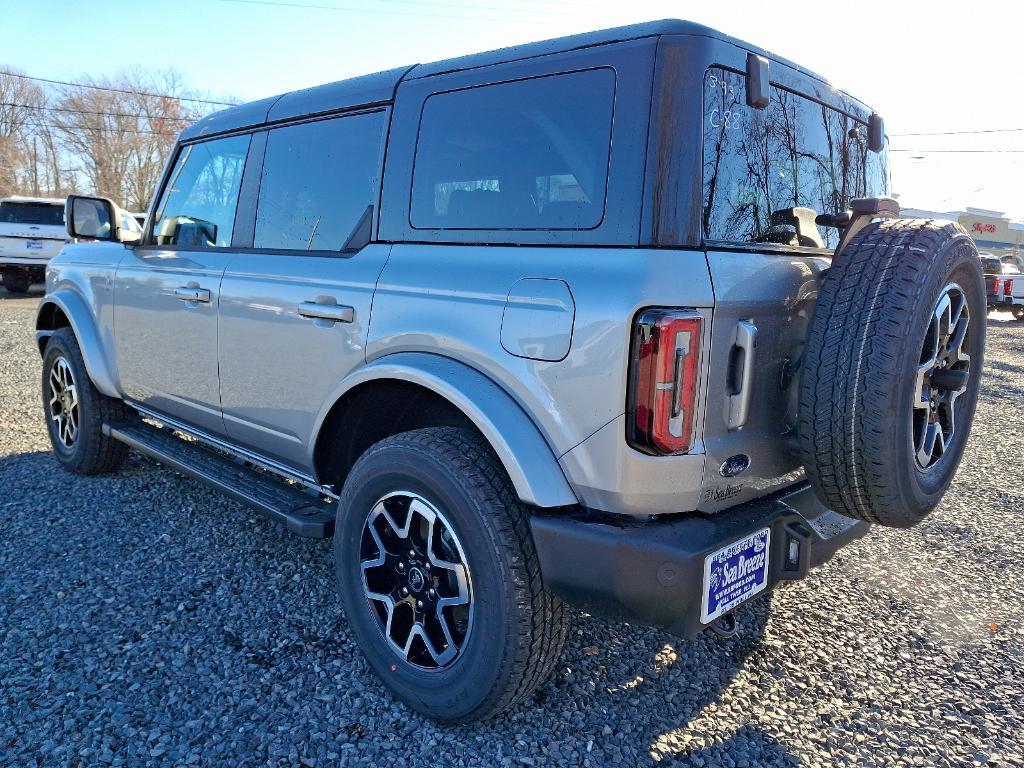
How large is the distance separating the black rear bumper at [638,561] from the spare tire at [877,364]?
27 cm

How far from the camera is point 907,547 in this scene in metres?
3.87

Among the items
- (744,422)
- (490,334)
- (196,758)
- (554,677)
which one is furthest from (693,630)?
(196,758)

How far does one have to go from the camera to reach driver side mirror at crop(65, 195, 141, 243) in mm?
4141

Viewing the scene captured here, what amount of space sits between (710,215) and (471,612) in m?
1.32

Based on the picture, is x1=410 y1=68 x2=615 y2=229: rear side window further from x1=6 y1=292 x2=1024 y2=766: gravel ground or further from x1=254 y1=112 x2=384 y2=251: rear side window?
x1=6 y1=292 x2=1024 y2=766: gravel ground

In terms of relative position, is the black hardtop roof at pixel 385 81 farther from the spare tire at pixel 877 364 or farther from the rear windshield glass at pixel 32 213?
the rear windshield glass at pixel 32 213

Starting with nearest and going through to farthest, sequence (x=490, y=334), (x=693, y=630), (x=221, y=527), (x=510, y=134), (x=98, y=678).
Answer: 1. (x=693, y=630)
2. (x=490, y=334)
3. (x=510, y=134)
4. (x=98, y=678)
5. (x=221, y=527)

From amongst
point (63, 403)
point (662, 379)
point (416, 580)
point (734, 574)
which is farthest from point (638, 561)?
point (63, 403)

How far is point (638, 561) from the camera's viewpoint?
195 cm

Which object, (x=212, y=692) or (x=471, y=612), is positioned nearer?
(x=471, y=612)

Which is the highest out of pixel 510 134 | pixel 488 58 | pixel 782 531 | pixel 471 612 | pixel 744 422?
pixel 488 58

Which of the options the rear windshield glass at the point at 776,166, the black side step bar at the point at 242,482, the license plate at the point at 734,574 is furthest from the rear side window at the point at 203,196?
the license plate at the point at 734,574

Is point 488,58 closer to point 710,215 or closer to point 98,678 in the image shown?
point 710,215

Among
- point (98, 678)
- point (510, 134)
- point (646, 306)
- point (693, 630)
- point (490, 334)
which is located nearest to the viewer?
point (646, 306)
